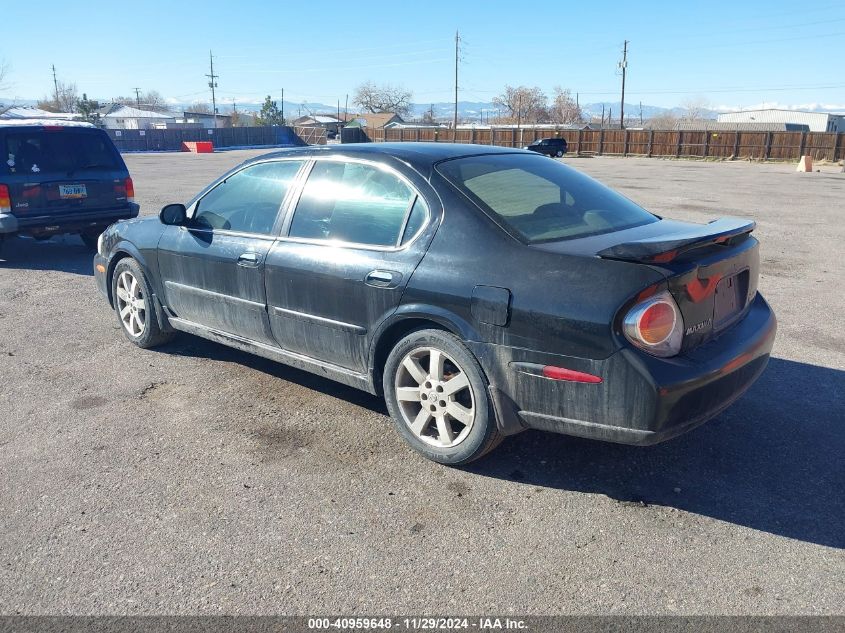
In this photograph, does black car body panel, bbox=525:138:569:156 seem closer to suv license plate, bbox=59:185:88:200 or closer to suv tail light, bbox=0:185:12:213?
suv license plate, bbox=59:185:88:200

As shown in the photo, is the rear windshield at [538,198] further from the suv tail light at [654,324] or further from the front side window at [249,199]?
the front side window at [249,199]

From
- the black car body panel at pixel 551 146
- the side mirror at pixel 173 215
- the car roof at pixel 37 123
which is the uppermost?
the car roof at pixel 37 123

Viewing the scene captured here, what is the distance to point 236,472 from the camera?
3.68m

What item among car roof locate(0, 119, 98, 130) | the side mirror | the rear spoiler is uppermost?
car roof locate(0, 119, 98, 130)

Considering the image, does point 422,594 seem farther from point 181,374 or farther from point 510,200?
point 181,374

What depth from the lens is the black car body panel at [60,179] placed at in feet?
28.6

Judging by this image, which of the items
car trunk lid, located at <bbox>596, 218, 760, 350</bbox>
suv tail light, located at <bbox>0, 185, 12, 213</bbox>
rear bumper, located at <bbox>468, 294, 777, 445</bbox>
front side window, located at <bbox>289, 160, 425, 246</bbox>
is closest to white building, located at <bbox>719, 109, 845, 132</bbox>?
suv tail light, located at <bbox>0, 185, 12, 213</bbox>

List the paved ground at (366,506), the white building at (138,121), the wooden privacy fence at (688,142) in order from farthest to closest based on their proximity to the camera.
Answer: the white building at (138,121) < the wooden privacy fence at (688,142) < the paved ground at (366,506)

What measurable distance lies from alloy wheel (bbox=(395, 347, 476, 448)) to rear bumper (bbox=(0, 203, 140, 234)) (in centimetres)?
703

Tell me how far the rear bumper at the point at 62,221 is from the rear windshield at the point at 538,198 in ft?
22.5

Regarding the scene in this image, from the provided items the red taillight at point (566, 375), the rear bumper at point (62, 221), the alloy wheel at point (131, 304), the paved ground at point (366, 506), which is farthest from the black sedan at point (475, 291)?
the rear bumper at point (62, 221)

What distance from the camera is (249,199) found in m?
4.76

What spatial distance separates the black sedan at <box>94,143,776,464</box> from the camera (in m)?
3.09

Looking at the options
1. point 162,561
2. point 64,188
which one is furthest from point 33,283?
point 162,561
